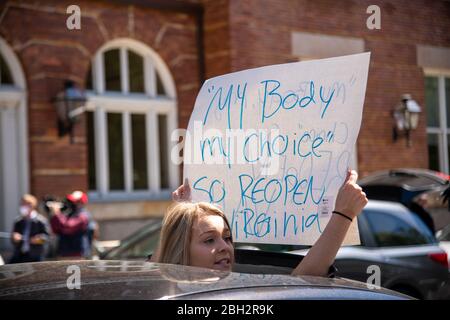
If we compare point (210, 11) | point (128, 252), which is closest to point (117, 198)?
point (210, 11)

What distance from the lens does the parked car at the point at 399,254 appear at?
258 inches

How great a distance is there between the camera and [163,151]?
12.5 m

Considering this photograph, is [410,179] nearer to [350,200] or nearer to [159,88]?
→ [350,200]

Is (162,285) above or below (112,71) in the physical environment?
below

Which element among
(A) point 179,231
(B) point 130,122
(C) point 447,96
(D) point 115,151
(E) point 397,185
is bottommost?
(A) point 179,231

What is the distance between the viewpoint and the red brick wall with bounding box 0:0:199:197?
10555 millimetres

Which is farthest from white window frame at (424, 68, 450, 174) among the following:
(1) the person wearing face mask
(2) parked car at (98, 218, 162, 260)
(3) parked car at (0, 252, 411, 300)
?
(1) the person wearing face mask

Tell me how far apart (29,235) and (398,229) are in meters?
4.56

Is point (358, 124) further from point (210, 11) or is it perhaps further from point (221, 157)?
point (210, 11)

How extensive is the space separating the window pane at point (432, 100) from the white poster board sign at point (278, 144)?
3429mm

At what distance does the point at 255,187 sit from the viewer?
125 inches

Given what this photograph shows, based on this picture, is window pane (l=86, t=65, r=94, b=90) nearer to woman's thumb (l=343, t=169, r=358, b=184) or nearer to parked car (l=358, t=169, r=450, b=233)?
parked car (l=358, t=169, r=450, b=233)

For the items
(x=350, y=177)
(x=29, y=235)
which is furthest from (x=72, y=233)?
(x=350, y=177)

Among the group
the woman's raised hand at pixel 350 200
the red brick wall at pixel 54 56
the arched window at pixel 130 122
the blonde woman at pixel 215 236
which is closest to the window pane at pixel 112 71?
the arched window at pixel 130 122
